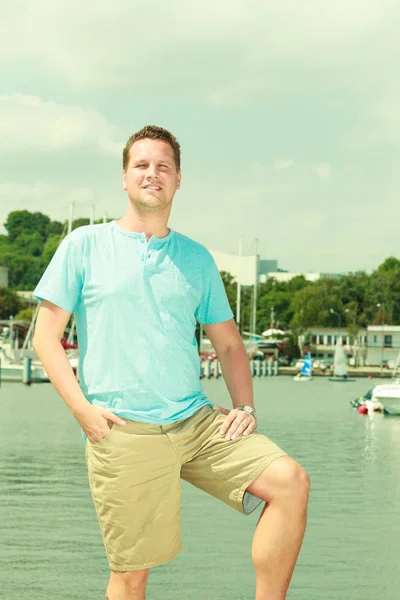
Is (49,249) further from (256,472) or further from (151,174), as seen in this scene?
(256,472)

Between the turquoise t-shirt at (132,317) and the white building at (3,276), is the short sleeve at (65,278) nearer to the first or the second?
the turquoise t-shirt at (132,317)

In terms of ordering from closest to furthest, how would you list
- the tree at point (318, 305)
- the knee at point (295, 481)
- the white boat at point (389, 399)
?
1. the knee at point (295, 481)
2. the white boat at point (389, 399)
3. the tree at point (318, 305)

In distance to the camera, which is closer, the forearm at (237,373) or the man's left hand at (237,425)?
the man's left hand at (237,425)

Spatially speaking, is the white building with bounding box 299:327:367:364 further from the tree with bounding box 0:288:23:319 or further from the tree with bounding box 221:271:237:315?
the tree with bounding box 0:288:23:319

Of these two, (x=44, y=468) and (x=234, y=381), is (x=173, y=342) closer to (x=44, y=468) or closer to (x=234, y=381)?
(x=234, y=381)

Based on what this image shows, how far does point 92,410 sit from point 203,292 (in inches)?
27.5

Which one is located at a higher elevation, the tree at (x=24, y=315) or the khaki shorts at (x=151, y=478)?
the tree at (x=24, y=315)

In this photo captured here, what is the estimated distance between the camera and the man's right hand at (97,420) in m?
4.62

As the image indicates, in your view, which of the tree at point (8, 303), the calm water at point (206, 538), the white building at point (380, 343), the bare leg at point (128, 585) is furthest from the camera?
the white building at point (380, 343)

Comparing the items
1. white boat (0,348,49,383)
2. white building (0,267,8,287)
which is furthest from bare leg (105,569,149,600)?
white building (0,267,8,287)

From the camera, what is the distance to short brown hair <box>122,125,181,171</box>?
4984 millimetres

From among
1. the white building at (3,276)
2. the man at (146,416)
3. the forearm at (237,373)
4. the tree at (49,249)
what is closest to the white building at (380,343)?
the tree at (49,249)

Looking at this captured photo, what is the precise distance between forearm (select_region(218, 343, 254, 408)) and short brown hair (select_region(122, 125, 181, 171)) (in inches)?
31.9

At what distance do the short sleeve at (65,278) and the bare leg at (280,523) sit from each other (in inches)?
40.4
